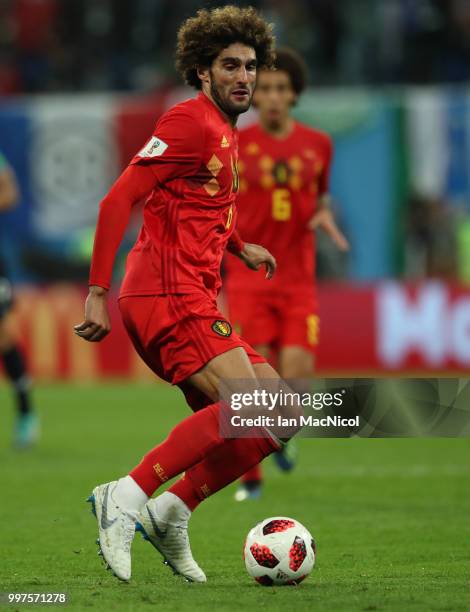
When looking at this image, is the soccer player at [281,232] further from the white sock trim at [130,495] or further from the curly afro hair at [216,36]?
the white sock trim at [130,495]

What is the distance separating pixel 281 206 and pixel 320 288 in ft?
25.4

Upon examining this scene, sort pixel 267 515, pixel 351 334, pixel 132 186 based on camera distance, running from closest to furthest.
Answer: pixel 132 186, pixel 267 515, pixel 351 334

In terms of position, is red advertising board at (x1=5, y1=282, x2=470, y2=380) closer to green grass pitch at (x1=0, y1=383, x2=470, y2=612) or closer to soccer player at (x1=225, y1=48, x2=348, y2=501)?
green grass pitch at (x1=0, y1=383, x2=470, y2=612)

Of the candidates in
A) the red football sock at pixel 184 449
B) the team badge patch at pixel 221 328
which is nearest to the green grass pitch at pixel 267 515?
the red football sock at pixel 184 449

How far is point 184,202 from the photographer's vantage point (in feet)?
16.6

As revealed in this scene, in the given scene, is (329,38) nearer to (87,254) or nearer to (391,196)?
(391,196)

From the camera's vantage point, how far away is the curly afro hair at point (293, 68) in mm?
8070

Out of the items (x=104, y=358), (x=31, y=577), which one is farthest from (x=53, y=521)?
(x=104, y=358)

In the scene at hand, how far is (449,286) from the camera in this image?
1543 cm

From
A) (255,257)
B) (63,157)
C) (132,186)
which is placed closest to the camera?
(132,186)

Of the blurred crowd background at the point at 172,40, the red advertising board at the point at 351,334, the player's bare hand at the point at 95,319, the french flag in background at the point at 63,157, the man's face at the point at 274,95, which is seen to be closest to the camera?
the player's bare hand at the point at 95,319

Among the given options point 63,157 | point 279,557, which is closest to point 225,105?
point 279,557

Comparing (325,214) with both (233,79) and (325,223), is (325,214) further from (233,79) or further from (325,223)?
(233,79)

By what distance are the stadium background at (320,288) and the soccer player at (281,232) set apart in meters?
0.94
